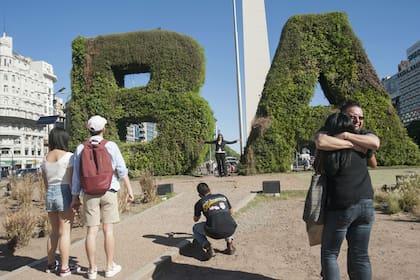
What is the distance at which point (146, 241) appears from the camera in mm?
5555

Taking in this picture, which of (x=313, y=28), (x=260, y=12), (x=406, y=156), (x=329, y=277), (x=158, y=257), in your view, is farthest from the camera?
(x=260, y=12)

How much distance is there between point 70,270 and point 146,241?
152 centimetres

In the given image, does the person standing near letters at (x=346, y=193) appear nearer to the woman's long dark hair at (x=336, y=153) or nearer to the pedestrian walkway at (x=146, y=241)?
the woman's long dark hair at (x=336, y=153)

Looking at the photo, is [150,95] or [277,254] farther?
[150,95]

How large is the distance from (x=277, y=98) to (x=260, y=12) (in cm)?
1983

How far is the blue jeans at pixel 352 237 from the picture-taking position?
295cm

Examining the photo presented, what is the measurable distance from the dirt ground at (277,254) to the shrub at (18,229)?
0.14 meters

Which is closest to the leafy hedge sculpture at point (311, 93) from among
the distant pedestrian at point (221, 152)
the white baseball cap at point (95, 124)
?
the distant pedestrian at point (221, 152)

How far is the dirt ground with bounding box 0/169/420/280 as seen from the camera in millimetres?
4211

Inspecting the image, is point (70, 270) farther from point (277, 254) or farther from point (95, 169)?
point (277, 254)

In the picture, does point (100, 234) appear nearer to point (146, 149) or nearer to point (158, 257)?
point (158, 257)

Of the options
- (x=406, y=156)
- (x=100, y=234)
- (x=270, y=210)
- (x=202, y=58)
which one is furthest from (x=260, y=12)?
(x=100, y=234)

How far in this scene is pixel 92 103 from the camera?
55.1ft

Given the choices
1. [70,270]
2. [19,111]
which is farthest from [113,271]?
[19,111]
